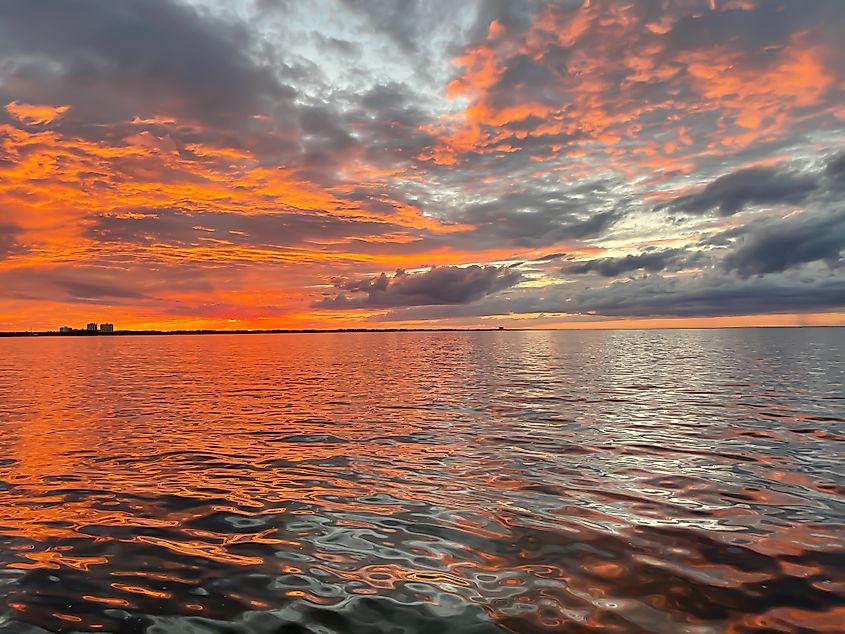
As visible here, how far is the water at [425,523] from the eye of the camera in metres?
7.43

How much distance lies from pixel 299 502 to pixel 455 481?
173 inches

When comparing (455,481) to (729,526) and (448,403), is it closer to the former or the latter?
(729,526)

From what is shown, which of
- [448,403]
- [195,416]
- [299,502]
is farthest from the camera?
[448,403]

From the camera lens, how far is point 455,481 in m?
14.4

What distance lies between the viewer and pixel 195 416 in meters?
26.5

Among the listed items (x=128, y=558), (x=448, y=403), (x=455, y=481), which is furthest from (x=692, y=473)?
(x=448, y=403)

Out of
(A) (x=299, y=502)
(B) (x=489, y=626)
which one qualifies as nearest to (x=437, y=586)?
(B) (x=489, y=626)

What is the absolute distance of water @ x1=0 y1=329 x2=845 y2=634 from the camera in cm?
743

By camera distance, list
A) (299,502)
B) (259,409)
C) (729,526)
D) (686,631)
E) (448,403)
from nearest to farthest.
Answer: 1. (686,631)
2. (729,526)
3. (299,502)
4. (259,409)
5. (448,403)

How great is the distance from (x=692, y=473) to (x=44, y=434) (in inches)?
990

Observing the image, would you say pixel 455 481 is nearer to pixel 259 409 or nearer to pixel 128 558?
pixel 128 558

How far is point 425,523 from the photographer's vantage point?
11.1 m

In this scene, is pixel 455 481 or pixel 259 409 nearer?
pixel 455 481

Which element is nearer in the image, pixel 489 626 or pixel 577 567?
pixel 489 626
